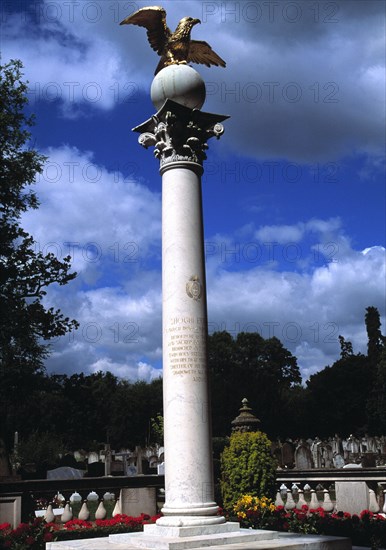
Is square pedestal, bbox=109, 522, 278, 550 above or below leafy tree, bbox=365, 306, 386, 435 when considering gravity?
below

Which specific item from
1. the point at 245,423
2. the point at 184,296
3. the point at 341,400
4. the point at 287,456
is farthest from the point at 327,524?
the point at 341,400

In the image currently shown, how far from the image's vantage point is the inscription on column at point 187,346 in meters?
10.7

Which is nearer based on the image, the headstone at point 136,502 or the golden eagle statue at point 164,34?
the golden eagle statue at point 164,34

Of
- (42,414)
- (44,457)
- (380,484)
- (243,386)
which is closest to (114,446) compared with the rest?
(42,414)

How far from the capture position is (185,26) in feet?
40.8

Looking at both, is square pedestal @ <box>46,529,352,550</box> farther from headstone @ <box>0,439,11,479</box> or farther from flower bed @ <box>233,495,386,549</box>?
headstone @ <box>0,439,11,479</box>

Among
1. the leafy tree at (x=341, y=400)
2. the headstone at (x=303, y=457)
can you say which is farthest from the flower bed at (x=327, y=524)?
the leafy tree at (x=341, y=400)

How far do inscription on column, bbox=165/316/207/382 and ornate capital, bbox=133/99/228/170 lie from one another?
300cm

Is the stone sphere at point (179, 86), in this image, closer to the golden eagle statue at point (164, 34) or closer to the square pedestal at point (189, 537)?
the golden eagle statue at point (164, 34)

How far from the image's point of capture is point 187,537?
31.8 ft

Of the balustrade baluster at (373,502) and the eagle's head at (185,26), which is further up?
the eagle's head at (185,26)

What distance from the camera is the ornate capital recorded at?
38.6 feet

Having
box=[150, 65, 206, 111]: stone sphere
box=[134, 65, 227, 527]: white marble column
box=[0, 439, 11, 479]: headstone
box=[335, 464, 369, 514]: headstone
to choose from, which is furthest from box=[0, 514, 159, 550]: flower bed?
box=[0, 439, 11, 479]: headstone

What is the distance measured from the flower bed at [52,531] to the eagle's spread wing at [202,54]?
9.72 m
